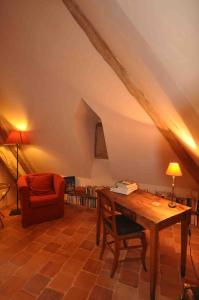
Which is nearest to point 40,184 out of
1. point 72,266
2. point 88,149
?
point 88,149

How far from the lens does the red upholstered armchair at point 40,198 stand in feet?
11.2

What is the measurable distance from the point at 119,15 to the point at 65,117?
2.11 m

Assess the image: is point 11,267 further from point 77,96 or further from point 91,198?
point 77,96

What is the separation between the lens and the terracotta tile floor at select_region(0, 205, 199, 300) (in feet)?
6.73

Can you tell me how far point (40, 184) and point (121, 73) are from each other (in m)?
2.74

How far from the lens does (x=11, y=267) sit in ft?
7.89

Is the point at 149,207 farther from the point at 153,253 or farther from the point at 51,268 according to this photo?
the point at 51,268

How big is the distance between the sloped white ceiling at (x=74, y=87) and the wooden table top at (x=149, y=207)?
1.08 meters

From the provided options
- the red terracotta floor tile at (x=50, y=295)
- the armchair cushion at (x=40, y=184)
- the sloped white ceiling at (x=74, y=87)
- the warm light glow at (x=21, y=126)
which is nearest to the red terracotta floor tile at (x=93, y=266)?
the red terracotta floor tile at (x=50, y=295)

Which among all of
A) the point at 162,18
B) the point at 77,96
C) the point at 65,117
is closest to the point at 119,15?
the point at 162,18

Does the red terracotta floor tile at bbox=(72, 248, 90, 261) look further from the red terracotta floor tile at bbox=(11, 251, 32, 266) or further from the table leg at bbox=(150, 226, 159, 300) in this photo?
the table leg at bbox=(150, 226, 159, 300)

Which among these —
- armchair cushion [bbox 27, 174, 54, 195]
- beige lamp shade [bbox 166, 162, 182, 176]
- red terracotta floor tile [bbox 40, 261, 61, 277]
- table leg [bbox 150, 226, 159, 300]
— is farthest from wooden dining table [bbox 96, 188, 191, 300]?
armchair cushion [bbox 27, 174, 54, 195]

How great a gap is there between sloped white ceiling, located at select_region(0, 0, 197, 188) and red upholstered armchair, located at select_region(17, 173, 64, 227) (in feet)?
2.24

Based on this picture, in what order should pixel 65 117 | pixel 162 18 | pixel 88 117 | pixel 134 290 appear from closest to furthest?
pixel 162 18, pixel 134 290, pixel 65 117, pixel 88 117
